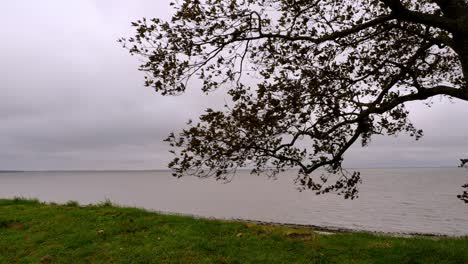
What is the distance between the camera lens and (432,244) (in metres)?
11.8

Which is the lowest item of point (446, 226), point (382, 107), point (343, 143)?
point (446, 226)

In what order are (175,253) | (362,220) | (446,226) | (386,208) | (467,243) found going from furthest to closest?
(386,208) → (362,220) → (446,226) → (467,243) → (175,253)

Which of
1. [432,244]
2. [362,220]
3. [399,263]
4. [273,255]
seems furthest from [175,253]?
[362,220]

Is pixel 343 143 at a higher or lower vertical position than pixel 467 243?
higher

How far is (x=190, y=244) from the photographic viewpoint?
39.2ft

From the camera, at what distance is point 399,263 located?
10125 millimetres

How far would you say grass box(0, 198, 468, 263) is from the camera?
1083cm

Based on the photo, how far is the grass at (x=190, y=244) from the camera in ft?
35.5

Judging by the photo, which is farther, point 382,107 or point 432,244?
point 432,244

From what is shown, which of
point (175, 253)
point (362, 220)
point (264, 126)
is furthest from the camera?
point (362, 220)

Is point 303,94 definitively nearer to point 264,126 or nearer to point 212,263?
point 264,126

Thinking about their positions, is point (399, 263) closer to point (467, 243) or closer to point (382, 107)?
point (467, 243)

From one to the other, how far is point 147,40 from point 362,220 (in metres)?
36.9

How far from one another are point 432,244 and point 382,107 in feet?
19.4
